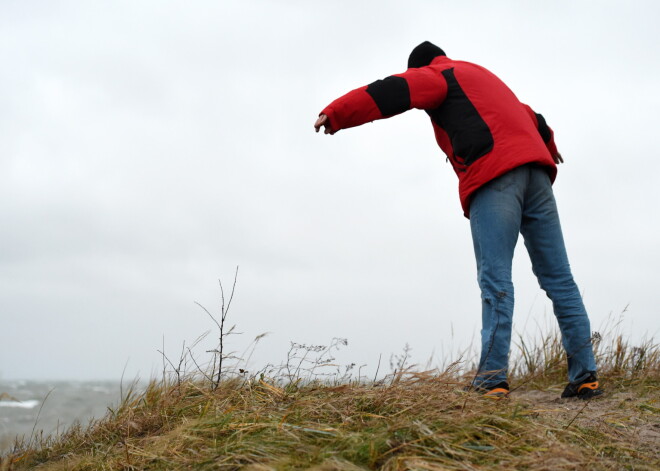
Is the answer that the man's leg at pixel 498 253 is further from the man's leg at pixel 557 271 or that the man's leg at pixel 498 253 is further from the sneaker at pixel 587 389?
the sneaker at pixel 587 389

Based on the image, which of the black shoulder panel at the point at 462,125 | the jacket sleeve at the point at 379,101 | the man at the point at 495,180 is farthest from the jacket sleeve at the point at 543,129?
the jacket sleeve at the point at 379,101

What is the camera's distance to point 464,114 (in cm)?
332

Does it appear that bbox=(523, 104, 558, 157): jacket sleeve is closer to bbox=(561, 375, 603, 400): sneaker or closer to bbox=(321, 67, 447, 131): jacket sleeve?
bbox=(321, 67, 447, 131): jacket sleeve

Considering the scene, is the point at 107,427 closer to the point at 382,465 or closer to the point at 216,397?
the point at 216,397

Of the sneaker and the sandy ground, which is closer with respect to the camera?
the sandy ground

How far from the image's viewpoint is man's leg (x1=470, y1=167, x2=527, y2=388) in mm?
A: 3105

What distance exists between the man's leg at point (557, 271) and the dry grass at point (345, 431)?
28 centimetres

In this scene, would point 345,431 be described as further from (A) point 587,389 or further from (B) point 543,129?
(B) point 543,129

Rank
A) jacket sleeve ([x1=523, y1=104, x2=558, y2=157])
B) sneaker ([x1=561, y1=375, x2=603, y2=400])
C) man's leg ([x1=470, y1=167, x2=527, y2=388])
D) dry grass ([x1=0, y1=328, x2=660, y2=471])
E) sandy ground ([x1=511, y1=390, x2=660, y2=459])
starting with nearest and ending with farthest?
dry grass ([x1=0, y1=328, x2=660, y2=471]) < sandy ground ([x1=511, y1=390, x2=660, y2=459]) < man's leg ([x1=470, y1=167, x2=527, y2=388]) < sneaker ([x1=561, y1=375, x2=603, y2=400]) < jacket sleeve ([x1=523, y1=104, x2=558, y2=157])

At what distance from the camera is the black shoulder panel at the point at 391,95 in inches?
127

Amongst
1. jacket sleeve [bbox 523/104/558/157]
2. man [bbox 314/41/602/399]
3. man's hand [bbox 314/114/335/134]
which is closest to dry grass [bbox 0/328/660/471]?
man [bbox 314/41/602/399]

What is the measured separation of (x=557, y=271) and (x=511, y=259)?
0.42m

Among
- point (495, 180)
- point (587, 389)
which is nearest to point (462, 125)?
point (495, 180)

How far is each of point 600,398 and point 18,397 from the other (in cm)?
317
